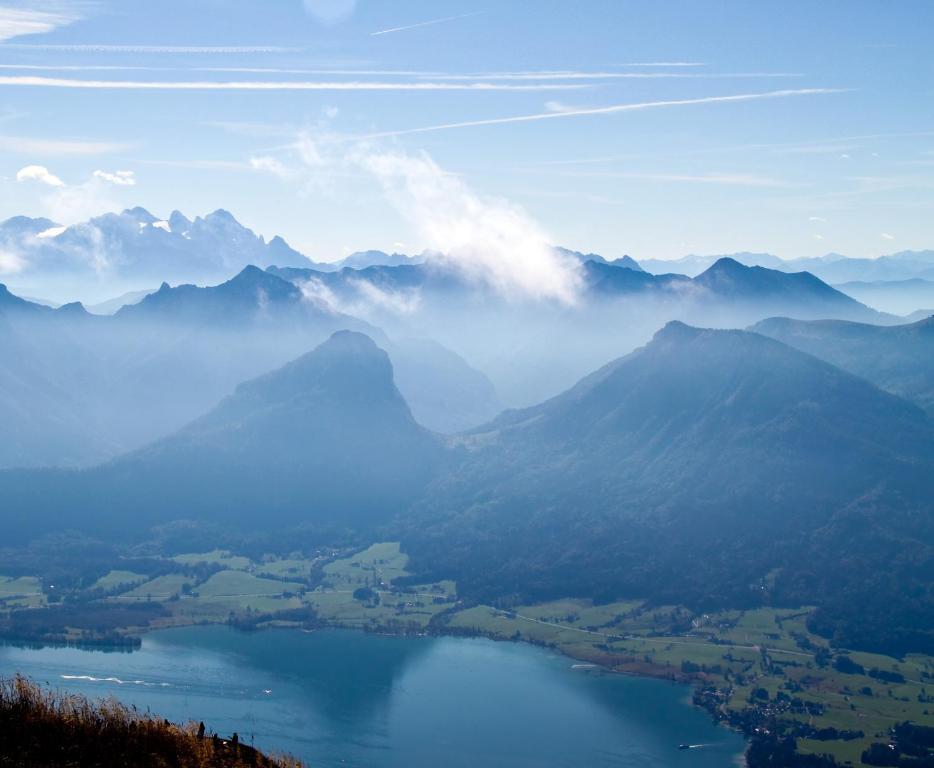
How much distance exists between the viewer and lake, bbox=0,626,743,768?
9125 cm

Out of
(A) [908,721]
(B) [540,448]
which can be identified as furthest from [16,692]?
(B) [540,448]

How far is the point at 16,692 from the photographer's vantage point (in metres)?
45.3

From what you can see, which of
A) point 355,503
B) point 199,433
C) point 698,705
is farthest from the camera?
point 199,433

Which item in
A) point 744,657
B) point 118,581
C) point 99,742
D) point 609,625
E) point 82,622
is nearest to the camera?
point 99,742

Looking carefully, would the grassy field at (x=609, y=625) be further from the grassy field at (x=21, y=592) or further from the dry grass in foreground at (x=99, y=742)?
the dry grass in foreground at (x=99, y=742)

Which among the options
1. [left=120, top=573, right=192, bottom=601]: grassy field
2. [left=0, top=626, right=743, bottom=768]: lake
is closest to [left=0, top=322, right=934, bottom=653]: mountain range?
[left=120, top=573, right=192, bottom=601]: grassy field

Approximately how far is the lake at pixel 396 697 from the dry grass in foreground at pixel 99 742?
150ft

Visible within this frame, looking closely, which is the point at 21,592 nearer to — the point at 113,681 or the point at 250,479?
the point at 113,681

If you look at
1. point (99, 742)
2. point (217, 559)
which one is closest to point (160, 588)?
point (217, 559)

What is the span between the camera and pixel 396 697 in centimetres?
10494

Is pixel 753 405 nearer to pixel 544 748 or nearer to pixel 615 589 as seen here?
pixel 615 589

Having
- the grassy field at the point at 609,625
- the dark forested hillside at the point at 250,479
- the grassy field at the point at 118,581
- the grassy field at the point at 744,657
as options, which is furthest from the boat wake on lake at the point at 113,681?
the dark forested hillside at the point at 250,479

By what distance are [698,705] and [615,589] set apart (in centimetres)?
3771

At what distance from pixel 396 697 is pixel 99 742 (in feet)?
216
